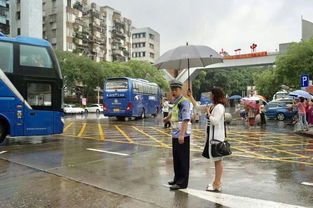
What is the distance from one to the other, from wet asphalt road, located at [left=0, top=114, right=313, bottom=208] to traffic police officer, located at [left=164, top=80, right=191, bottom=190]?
0.88ft

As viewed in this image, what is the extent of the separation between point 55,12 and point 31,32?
12.1m

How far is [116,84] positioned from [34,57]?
14.1 m

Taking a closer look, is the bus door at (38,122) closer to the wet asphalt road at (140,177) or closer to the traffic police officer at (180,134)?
the wet asphalt road at (140,177)

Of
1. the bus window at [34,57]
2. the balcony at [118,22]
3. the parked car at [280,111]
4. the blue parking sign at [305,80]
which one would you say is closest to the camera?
the bus window at [34,57]

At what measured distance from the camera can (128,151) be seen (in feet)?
34.6

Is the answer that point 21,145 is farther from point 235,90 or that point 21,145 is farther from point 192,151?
point 235,90

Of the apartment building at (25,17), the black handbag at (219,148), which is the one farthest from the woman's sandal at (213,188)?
the apartment building at (25,17)

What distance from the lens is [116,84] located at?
1051 inches

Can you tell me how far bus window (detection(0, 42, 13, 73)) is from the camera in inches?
470

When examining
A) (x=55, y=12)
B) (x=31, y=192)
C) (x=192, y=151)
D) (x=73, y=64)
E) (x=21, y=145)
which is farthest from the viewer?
(x=55, y=12)

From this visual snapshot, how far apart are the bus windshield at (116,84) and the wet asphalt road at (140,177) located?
1520 cm

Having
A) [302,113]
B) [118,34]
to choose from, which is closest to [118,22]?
[118,34]

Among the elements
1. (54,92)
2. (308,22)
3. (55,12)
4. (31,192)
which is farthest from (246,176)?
(55,12)

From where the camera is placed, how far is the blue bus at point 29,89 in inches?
474
